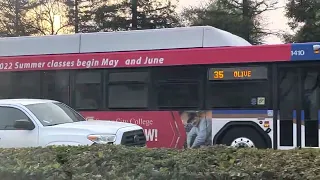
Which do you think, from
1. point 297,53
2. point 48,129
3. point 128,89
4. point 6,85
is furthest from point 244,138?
point 6,85

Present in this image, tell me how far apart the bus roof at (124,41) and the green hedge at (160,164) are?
23.0 ft

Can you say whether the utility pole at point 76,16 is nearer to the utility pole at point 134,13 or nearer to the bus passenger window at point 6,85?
the utility pole at point 134,13

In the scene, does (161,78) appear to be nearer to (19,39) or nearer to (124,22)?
(19,39)

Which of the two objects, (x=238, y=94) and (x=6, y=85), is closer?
(x=238, y=94)

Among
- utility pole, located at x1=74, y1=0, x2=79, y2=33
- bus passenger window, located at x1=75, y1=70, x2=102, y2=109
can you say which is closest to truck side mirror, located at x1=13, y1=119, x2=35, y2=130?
bus passenger window, located at x1=75, y1=70, x2=102, y2=109

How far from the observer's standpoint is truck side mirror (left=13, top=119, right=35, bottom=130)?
9570mm

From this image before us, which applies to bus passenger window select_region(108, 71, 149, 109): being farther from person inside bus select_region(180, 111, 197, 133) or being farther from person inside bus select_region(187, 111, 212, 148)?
person inside bus select_region(187, 111, 212, 148)

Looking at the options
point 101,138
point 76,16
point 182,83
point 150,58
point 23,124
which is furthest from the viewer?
point 76,16

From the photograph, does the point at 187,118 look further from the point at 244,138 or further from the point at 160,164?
the point at 160,164

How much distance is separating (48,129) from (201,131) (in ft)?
14.2

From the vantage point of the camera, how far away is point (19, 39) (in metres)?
15.4

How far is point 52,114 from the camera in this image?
10.4 meters

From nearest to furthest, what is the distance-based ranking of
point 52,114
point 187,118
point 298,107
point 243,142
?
point 52,114 → point 298,107 → point 243,142 → point 187,118

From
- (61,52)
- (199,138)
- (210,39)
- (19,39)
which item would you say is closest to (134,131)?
(199,138)
